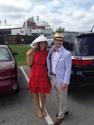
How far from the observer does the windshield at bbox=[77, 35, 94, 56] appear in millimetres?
8711

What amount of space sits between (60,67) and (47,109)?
5.66 feet

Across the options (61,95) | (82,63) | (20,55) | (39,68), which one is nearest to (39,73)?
(39,68)

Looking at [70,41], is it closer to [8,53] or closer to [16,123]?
[8,53]

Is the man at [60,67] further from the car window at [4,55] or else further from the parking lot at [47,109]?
the car window at [4,55]

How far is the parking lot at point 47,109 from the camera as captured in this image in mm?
7234

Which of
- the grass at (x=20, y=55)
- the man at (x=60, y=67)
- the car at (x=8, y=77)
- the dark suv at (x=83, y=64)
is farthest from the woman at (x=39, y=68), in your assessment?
the grass at (x=20, y=55)

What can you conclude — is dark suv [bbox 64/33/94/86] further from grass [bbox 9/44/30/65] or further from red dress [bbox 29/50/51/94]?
grass [bbox 9/44/30/65]

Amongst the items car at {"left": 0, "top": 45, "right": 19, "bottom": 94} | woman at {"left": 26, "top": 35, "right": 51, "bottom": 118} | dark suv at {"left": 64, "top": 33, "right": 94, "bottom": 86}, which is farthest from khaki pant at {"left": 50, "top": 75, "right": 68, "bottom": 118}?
car at {"left": 0, "top": 45, "right": 19, "bottom": 94}

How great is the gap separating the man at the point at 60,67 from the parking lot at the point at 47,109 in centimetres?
49

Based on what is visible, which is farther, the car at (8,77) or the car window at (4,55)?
the car window at (4,55)

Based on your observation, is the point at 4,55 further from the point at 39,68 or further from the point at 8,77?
the point at 39,68

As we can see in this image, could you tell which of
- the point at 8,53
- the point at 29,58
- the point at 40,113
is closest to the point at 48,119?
the point at 40,113

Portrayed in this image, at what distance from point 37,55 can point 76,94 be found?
10.2 feet

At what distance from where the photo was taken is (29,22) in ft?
347
